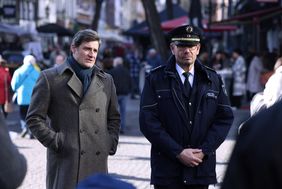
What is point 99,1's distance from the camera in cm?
3988

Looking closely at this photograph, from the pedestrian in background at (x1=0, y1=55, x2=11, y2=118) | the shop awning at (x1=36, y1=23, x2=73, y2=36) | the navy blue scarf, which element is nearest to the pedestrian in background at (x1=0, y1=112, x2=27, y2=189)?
the navy blue scarf

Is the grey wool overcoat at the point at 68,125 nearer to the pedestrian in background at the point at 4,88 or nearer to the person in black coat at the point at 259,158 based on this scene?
the person in black coat at the point at 259,158

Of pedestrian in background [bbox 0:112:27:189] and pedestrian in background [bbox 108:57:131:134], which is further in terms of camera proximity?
pedestrian in background [bbox 108:57:131:134]

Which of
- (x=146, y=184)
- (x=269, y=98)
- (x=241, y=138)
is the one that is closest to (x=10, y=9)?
(x=146, y=184)

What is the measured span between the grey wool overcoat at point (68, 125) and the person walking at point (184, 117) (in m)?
0.37

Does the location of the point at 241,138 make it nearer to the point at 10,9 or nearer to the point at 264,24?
the point at 264,24

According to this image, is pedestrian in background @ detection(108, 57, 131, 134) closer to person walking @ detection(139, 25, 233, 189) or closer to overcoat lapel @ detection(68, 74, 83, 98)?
overcoat lapel @ detection(68, 74, 83, 98)

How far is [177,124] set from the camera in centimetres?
561

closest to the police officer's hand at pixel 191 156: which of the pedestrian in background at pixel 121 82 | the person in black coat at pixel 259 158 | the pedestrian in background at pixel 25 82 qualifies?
the person in black coat at pixel 259 158

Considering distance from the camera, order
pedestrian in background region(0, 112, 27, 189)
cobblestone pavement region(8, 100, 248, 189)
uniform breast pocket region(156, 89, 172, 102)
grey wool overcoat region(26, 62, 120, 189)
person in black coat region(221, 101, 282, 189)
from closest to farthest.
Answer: person in black coat region(221, 101, 282, 189) → pedestrian in background region(0, 112, 27, 189) → uniform breast pocket region(156, 89, 172, 102) → grey wool overcoat region(26, 62, 120, 189) → cobblestone pavement region(8, 100, 248, 189)

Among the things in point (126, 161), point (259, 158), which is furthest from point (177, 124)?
point (126, 161)

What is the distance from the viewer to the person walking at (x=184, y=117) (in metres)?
5.57

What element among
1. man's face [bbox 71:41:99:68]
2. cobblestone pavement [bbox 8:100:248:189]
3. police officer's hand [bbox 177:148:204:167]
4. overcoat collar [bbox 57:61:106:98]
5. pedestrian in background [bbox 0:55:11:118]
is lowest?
cobblestone pavement [bbox 8:100:248:189]

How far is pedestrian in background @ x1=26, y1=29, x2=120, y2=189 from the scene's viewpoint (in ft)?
19.1
